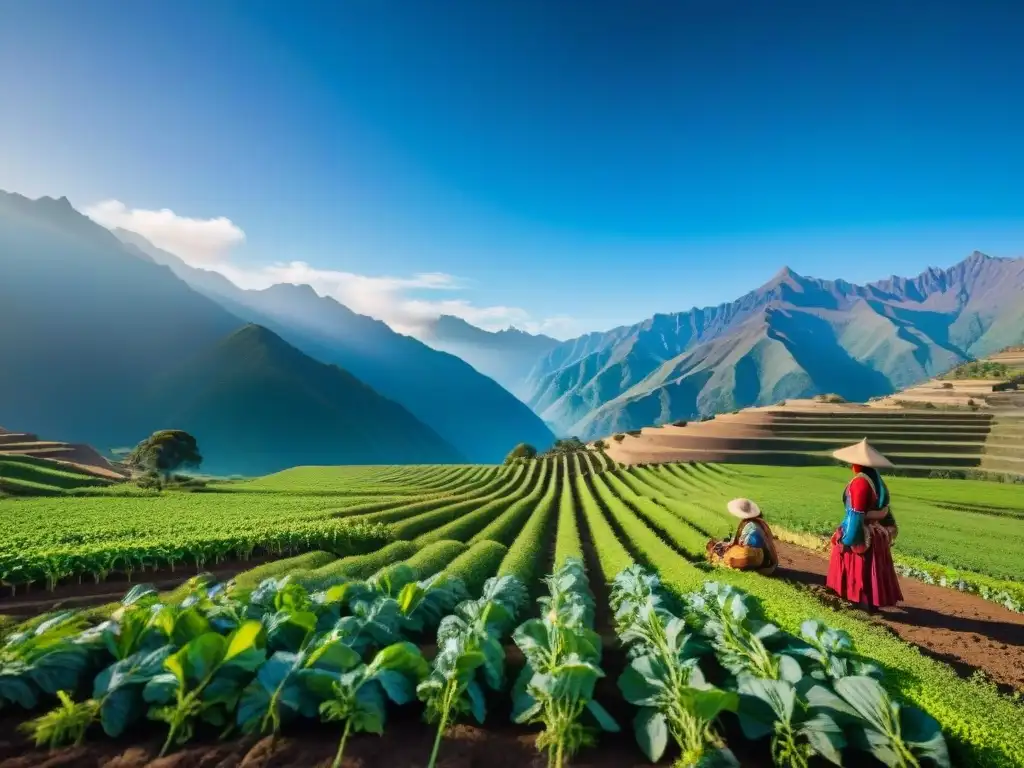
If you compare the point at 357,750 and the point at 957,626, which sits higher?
the point at 957,626

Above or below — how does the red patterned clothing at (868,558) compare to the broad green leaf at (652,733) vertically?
above

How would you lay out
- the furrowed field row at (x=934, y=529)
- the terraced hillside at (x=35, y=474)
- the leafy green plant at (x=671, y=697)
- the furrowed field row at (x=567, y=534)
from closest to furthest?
the leafy green plant at (x=671, y=697), the furrowed field row at (x=934, y=529), the furrowed field row at (x=567, y=534), the terraced hillside at (x=35, y=474)

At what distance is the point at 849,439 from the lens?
202 feet

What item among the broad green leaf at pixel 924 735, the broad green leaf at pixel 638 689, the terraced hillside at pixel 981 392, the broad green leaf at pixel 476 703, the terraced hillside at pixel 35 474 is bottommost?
the terraced hillside at pixel 35 474

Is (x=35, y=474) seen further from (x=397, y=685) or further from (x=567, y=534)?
(x=397, y=685)

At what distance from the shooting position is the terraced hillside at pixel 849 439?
53.7 m

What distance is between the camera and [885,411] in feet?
229

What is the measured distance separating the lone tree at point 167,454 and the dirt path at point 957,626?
2247 inches

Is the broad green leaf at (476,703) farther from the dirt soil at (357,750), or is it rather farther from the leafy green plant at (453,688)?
the dirt soil at (357,750)

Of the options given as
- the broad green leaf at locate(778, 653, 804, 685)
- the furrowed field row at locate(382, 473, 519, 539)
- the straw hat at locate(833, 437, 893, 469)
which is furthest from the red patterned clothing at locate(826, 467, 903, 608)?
the furrowed field row at locate(382, 473, 519, 539)

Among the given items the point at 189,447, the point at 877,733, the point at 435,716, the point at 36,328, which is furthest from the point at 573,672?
the point at 36,328

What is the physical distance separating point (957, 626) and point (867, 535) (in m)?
2.86

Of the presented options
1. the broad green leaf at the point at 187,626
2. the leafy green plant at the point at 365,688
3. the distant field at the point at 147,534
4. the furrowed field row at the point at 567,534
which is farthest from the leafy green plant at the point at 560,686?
the distant field at the point at 147,534

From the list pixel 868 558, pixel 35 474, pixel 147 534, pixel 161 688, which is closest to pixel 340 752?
pixel 161 688
